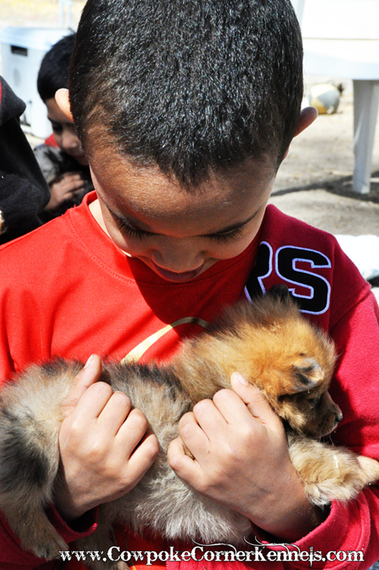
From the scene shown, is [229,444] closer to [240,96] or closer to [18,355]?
[18,355]

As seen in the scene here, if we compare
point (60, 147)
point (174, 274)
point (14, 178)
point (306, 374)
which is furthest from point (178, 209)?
point (60, 147)

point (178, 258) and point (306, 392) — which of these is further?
point (306, 392)

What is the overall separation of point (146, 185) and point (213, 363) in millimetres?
580

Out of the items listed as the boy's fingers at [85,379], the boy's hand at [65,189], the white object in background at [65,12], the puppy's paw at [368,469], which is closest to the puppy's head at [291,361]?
the puppy's paw at [368,469]

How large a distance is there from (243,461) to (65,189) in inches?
111

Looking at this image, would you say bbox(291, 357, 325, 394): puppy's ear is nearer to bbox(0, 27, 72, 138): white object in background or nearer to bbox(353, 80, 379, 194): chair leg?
bbox(353, 80, 379, 194): chair leg

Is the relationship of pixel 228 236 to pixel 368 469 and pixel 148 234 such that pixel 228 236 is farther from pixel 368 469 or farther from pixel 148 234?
pixel 368 469

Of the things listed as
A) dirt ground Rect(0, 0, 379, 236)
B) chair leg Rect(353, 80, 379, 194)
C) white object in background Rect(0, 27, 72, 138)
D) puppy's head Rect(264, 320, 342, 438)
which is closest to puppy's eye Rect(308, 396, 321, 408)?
puppy's head Rect(264, 320, 342, 438)

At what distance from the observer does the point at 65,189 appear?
3.78 metres

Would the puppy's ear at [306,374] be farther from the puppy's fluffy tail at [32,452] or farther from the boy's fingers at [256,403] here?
the puppy's fluffy tail at [32,452]

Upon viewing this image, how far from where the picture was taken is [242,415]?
4.38 ft

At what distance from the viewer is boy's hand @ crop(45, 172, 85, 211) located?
370 cm

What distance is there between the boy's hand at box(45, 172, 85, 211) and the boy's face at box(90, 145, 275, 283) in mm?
2509

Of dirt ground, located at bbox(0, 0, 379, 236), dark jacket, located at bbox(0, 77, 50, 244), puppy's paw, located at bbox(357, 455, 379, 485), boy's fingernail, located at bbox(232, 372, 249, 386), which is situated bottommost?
dirt ground, located at bbox(0, 0, 379, 236)
